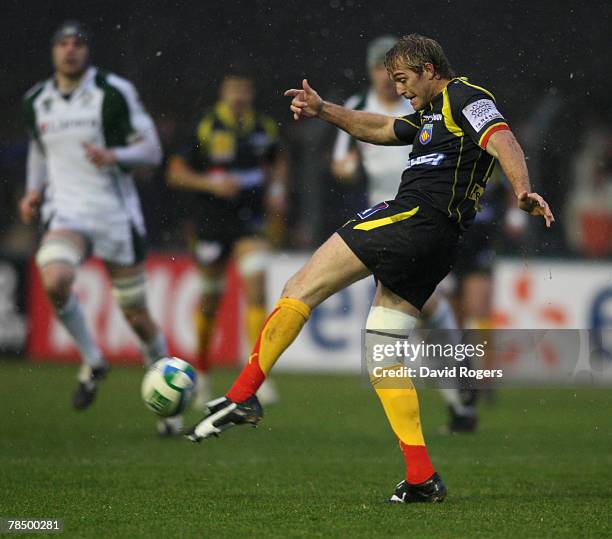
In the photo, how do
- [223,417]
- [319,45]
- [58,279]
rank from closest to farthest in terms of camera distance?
[223,417] < [319,45] < [58,279]

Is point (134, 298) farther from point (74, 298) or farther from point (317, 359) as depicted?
point (317, 359)

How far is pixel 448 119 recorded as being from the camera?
5555 millimetres

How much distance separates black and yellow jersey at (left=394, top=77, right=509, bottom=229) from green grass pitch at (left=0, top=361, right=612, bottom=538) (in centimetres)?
132

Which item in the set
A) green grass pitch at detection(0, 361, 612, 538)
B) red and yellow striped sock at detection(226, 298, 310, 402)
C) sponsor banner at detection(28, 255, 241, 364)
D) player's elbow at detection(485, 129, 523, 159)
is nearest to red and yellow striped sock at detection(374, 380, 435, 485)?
green grass pitch at detection(0, 361, 612, 538)

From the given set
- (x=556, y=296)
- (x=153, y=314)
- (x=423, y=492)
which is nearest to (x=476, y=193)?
(x=423, y=492)

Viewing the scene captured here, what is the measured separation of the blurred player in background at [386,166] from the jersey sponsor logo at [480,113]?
8.22 ft

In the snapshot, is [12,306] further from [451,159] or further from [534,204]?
[534,204]

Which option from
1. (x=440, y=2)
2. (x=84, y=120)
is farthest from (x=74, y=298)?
(x=440, y=2)

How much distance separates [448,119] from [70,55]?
3426mm

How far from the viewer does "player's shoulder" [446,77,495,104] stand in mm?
5461

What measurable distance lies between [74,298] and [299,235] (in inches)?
219

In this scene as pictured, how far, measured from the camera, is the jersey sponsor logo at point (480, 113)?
5348 mm

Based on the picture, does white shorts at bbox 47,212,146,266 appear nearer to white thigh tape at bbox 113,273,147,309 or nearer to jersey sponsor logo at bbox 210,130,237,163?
white thigh tape at bbox 113,273,147,309

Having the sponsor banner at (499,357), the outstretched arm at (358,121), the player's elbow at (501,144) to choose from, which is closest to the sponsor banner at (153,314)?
the sponsor banner at (499,357)
